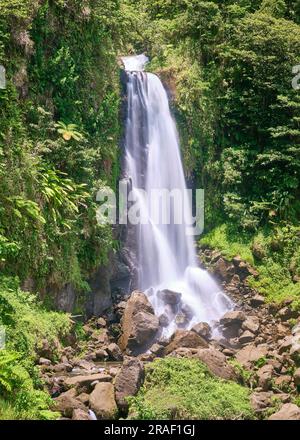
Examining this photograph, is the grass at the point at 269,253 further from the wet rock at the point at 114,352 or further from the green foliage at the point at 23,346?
the green foliage at the point at 23,346

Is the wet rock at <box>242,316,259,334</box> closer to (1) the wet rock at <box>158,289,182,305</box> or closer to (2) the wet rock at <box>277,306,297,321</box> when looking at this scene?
(2) the wet rock at <box>277,306,297,321</box>

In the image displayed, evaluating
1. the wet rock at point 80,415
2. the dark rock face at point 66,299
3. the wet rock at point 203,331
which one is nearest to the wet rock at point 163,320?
the wet rock at point 203,331

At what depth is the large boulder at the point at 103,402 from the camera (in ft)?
28.4

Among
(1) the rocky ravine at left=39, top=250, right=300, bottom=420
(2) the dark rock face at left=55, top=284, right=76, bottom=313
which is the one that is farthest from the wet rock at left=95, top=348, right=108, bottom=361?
(2) the dark rock face at left=55, top=284, right=76, bottom=313

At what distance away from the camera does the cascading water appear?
15516mm

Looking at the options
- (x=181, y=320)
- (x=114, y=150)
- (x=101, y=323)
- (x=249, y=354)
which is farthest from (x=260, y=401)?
(x=114, y=150)

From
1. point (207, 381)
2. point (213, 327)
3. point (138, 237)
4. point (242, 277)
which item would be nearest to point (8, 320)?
point (207, 381)

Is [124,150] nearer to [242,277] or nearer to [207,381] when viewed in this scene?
[242,277]

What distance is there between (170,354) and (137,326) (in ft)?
6.07

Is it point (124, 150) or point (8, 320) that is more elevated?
point (124, 150)

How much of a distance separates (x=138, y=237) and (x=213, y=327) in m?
4.30

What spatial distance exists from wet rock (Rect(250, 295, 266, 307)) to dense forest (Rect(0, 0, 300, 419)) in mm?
199

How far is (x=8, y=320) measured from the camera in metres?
9.57
